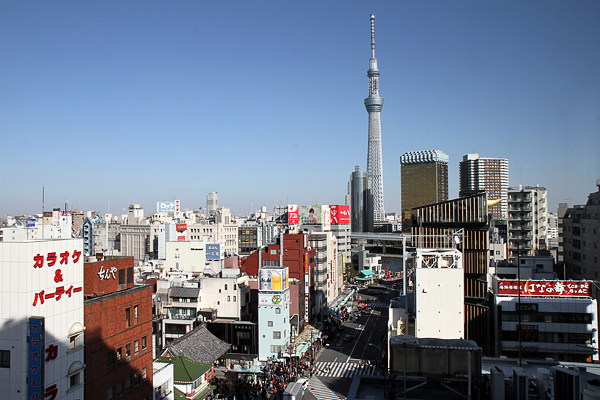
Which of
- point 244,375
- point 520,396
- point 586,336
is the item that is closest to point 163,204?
point 244,375

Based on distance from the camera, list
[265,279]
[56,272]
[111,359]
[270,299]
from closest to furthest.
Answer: [56,272]
[111,359]
[270,299]
[265,279]

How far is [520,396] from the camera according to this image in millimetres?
10320

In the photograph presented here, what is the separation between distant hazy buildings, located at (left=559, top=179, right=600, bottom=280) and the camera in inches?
1321

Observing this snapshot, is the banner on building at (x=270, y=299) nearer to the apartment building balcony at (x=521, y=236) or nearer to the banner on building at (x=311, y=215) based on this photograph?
the apartment building balcony at (x=521, y=236)

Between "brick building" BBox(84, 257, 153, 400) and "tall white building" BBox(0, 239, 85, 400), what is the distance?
1.36 m

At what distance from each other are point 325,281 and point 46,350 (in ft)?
126

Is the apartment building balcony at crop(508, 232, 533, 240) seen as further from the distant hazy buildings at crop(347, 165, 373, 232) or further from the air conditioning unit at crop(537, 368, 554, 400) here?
the distant hazy buildings at crop(347, 165, 373, 232)

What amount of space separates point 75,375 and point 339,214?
60.9 meters

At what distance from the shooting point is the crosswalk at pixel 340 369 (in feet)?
96.0

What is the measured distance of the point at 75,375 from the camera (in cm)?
1536

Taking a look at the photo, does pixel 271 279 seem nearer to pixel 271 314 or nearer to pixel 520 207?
pixel 271 314

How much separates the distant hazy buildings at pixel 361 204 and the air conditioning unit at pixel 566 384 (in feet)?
561

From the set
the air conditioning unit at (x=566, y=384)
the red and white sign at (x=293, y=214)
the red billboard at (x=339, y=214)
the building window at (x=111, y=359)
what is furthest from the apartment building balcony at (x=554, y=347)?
Result: the red billboard at (x=339, y=214)

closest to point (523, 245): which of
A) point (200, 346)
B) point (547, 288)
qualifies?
point (547, 288)
